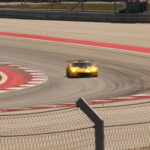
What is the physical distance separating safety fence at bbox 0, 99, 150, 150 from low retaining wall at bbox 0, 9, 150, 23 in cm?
4322

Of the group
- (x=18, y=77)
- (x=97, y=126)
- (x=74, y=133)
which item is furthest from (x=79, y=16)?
(x=97, y=126)

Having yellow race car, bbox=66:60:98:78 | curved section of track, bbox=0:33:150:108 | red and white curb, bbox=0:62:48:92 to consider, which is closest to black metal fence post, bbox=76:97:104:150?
curved section of track, bbox=0:33:150:108

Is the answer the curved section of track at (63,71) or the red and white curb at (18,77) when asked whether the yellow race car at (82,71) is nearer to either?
the curved section of track at (63,71)

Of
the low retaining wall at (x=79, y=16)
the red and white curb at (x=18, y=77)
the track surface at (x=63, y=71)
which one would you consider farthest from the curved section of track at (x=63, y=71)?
the low retaining wall at (x=79, y=16)

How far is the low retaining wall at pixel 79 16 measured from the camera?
207 ft

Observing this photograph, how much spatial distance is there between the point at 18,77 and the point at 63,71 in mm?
3333

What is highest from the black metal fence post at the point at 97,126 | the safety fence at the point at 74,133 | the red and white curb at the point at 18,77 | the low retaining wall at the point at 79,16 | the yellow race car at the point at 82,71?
the black metal fence post at the point at 97,126

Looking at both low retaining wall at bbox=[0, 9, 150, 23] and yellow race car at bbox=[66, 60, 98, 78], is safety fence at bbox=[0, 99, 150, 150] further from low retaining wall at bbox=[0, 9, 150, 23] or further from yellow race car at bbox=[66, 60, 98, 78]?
low retaining wall at bbox=[0, 9, 150, 23]

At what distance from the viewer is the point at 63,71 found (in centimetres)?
3678

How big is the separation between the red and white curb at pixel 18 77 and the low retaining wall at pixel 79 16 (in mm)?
25647

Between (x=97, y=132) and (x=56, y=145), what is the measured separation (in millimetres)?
3085

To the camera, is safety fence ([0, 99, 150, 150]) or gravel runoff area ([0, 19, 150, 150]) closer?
safety fence ([0, 99, 150, 150])

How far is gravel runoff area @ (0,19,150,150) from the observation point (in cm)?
1509

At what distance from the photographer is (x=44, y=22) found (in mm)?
72562
